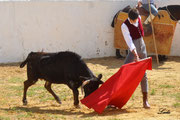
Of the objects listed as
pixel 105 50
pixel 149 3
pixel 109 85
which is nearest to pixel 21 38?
pixel 105 50

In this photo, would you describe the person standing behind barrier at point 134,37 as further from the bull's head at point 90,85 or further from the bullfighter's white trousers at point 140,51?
the bull's head at point 90,85

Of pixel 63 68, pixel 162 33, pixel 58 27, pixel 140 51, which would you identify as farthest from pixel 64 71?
pixel 162 33

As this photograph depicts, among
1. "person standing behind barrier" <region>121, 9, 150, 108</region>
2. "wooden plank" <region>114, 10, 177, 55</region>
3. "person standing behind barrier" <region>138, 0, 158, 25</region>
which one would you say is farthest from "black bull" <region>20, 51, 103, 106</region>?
"wooden plank" <region>114, 10, 177, 55</region>

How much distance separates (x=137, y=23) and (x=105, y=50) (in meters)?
7.69

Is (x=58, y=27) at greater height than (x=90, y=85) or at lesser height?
greater

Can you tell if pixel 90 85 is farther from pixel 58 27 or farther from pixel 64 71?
pixel 58 27

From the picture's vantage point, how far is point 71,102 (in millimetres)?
8375

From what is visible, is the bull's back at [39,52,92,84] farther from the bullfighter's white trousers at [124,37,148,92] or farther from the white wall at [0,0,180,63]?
the white wall at [0,0,180,63]

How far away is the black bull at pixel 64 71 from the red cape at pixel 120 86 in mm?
283

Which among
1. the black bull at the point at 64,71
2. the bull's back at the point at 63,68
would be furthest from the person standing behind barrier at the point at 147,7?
the bull's back at the point at 63,68

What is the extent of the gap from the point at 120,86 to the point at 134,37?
0.87 metres

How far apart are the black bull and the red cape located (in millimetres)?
283

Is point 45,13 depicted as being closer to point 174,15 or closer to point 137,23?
point 174,15

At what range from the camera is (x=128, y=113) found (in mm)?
7086
